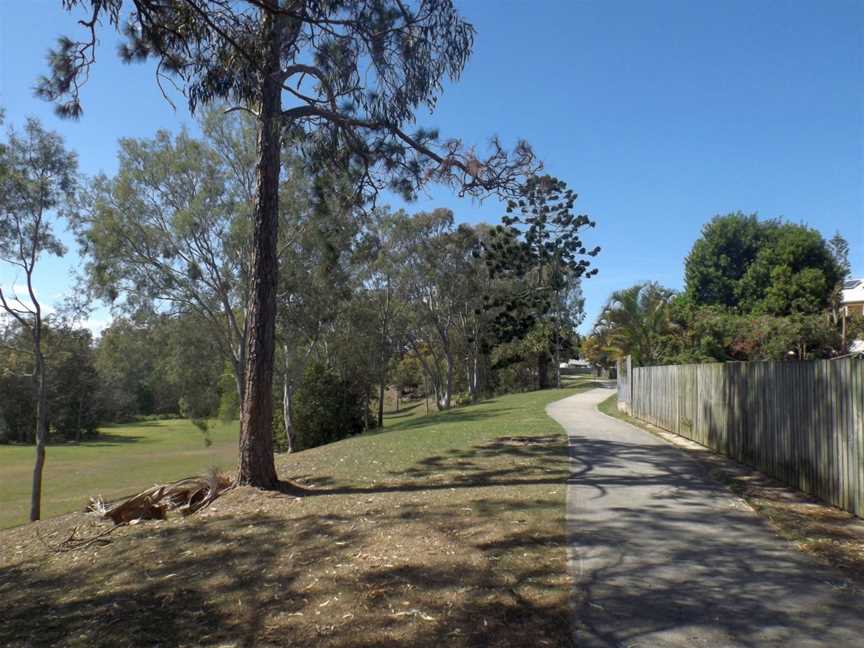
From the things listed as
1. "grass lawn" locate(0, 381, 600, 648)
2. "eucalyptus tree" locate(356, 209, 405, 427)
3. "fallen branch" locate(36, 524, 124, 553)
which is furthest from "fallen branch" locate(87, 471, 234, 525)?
"eucalyptus tree" locate(356, 209, 405, 427)

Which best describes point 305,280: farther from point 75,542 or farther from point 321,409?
point 75,542

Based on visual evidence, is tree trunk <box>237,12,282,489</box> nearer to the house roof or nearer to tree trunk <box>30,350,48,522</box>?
tree trunk <box>30,350,48,522</box>

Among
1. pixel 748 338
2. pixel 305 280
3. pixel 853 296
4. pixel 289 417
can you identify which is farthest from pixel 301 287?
pixel 853 296

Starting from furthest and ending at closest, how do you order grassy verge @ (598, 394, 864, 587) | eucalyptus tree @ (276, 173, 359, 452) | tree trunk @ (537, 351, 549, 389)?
1. tree trunk @ (537, 351, 549, 389)
2. eucalyptus tree @ (276, 173, 359, 452)
3. grassy verge @ (598, 394, 864, 587)

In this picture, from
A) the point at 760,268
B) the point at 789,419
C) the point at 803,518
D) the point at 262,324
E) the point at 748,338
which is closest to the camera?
the point at 803,518

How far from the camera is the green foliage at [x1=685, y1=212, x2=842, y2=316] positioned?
131 feet

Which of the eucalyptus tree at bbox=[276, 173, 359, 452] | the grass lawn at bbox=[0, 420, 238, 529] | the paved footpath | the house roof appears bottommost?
the grass lawn at bbox=[0, 420, 238, 529]

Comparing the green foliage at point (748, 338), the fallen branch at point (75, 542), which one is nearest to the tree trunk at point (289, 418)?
the green foliage at point (748, 338)

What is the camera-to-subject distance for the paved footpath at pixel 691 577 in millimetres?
4355

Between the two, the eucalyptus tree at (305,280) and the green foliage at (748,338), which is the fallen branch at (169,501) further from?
the green foliage at (748,338)

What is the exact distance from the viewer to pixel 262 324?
32.4 feet

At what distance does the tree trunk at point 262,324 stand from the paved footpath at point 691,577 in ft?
15.2

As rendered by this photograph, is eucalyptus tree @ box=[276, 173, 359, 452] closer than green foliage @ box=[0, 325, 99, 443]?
Yes

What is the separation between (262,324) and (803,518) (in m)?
7.41
